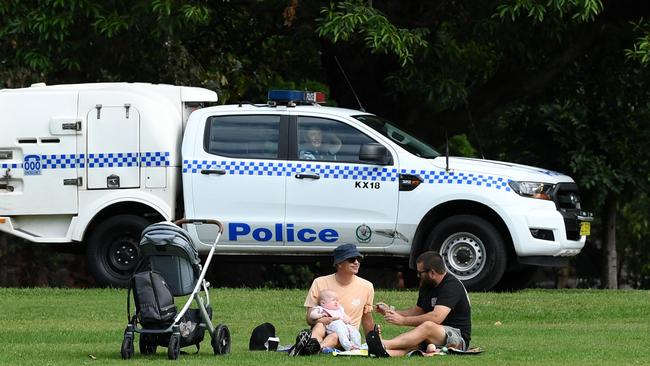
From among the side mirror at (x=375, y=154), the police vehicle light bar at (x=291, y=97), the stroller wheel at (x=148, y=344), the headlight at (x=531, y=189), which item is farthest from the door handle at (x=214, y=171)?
the stroller wheel at (x=148, y=344)

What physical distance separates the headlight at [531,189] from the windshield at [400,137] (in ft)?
3.34

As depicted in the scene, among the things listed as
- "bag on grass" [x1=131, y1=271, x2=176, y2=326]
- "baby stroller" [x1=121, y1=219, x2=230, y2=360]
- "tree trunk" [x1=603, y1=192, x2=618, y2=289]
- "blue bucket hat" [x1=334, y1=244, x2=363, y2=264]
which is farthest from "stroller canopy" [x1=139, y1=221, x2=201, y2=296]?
"tree trunk" [x1=603, y1=192, x2=618, y2=289]

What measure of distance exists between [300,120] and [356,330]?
6.08 metres

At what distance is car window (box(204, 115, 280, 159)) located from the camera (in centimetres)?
1803

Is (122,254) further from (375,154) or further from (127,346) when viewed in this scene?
(127,346)

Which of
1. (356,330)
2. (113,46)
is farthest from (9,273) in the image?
(356,330)

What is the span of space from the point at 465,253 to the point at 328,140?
6.25 feet

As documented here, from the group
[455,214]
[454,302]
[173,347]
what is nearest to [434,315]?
[454,302]

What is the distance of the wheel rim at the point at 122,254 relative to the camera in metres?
18.4

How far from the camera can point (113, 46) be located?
21.7 meters

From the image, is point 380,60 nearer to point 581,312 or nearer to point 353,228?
point 353,228

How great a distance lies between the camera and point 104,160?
59.6 feet

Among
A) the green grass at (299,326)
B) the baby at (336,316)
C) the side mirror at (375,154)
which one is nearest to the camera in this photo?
the green grass at (299,326)

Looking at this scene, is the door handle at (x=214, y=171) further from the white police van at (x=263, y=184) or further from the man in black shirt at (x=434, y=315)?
the man in black shirt at (x=434, y=315)
